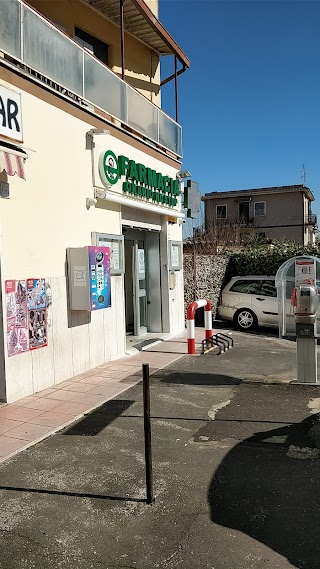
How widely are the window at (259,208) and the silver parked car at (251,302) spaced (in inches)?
1063

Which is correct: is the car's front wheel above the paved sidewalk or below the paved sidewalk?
above

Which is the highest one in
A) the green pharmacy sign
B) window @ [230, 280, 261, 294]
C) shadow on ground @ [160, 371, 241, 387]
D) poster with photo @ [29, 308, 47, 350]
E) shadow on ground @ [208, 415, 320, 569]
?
the green pharmacy sign

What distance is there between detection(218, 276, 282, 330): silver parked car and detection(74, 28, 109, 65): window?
22.2 feet

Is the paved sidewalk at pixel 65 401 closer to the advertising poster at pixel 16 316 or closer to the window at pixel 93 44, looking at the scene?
the advertising poster at pixel 16 316

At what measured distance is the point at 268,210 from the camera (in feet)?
127

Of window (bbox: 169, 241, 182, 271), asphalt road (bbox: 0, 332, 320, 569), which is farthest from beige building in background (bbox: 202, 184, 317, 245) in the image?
asphalt road (bbox: 0, 332, 320, 569)

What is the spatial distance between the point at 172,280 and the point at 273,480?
8.09m

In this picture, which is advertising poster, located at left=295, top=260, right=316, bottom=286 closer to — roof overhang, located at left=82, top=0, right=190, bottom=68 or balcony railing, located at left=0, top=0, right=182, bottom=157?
balcony railing, located at left=0, top=0, right=182, bottom=157

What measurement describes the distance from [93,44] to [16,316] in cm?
711

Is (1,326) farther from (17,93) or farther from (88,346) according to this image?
(17,93)

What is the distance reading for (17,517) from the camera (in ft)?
11.0

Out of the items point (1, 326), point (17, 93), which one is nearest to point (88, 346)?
point (1, 326)

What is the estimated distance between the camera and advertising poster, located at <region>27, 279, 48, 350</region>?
21.3 feet

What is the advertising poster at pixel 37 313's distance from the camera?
6480 mm
